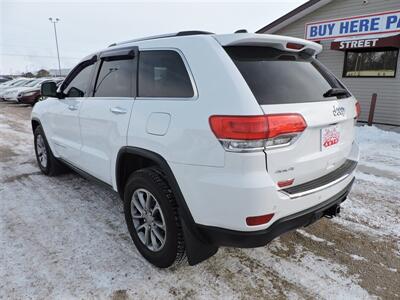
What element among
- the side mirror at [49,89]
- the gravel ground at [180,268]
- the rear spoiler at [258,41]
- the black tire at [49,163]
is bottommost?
the gravel ground at [180,268]

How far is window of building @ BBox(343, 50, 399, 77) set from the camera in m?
9.74

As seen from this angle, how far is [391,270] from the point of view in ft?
8.63

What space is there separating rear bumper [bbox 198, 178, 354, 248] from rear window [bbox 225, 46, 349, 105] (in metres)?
0.80

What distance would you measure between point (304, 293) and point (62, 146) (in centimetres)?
339

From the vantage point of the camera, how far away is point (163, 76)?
2.58m

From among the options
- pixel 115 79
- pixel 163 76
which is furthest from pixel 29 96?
pixel 163 76

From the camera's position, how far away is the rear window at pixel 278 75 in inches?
84.2

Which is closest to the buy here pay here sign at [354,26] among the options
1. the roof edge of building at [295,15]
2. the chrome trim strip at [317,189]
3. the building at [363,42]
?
the building at [363,42]

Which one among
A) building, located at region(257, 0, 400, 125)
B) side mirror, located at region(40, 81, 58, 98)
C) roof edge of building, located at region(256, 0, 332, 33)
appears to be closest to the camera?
side mirror, located at region(40, 81, 58, 98)

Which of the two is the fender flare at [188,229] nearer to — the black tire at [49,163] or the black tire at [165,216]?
the black tire at [165,216]

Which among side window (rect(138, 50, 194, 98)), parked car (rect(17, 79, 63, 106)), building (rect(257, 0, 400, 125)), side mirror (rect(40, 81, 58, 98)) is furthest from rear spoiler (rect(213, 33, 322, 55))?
parked car (rect(17, 79, 63, 106))

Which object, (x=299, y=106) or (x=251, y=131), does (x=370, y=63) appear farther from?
(x=251, y=131)

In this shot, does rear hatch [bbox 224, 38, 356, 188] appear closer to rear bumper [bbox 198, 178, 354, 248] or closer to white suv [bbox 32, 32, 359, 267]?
white suv [bbox 32, 32, 359, 267]

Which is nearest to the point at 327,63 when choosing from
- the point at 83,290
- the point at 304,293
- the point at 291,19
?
the point at 291,19
